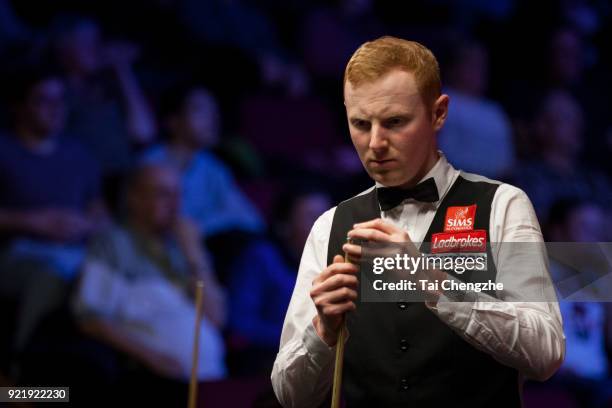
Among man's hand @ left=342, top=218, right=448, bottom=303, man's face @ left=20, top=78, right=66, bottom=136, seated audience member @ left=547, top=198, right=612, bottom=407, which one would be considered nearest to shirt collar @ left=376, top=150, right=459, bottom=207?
man's hand @ left=342, top=218, right=448, bottom=303

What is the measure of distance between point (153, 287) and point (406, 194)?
2.35m

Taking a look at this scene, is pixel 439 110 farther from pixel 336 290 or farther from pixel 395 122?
pixel 336 290

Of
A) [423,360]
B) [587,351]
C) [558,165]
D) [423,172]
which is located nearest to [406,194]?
[423,172]

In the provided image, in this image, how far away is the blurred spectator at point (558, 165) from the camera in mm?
4965

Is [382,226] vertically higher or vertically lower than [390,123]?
lower

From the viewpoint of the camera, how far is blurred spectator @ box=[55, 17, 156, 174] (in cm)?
402

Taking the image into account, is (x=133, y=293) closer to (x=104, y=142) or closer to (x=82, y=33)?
(x=104, y=142)

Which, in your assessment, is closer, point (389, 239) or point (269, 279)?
point (389, 239)

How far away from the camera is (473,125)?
4.89 meters

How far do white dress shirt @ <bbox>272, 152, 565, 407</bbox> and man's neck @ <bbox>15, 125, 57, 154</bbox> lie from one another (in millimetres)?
2376

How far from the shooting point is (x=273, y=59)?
4770 millimetres

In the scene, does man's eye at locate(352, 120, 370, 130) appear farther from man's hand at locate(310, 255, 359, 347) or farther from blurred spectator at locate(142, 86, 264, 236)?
blurred spectator at locate(142, 86, 264, 236)

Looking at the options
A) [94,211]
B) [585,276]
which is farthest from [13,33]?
[585,276]

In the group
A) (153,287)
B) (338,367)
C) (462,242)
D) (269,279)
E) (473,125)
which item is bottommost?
(338,367)
